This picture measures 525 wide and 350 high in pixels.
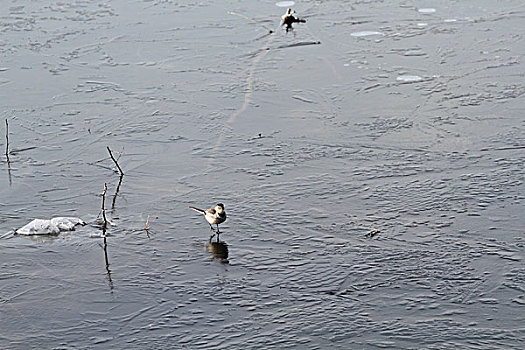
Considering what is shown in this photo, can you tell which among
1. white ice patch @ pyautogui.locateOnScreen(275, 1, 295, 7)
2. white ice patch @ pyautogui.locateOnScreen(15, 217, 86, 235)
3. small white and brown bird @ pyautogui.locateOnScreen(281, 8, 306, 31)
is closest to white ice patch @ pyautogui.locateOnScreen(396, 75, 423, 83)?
small white and brown bird @ pyautogui.locateOnScreen(281, 8, 306, 31)

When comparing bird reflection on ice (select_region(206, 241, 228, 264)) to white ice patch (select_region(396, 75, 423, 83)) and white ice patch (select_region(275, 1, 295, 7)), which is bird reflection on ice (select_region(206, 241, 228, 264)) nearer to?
white ice patch (select_region(396, 75, 423, 83))

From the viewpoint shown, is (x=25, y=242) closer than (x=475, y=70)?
Yes

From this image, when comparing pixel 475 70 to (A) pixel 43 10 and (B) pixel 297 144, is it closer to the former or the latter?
(B) pixel 297 144

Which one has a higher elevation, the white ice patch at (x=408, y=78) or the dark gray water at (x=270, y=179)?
the white ice patch at (x=408, y=78)

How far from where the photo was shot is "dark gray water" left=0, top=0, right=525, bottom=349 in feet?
16.1

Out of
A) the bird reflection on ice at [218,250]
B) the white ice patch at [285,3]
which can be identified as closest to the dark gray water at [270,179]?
the bird reflection on ice at [218,250]

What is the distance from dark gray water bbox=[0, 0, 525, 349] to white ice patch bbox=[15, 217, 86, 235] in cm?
11

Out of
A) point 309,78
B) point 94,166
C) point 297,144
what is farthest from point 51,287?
point 309,78

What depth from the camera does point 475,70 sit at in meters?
8.88

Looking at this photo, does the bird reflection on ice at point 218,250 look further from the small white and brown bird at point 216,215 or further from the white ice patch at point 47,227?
the white ice patch at point 47,227

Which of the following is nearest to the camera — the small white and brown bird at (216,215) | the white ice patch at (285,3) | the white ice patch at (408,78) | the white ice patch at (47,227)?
the small white and brown bird at (216,215)

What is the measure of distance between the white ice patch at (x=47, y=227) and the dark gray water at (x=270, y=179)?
11cm

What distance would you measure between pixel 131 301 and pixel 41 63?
5459mm

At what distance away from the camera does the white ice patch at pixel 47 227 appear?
19.7 feet
